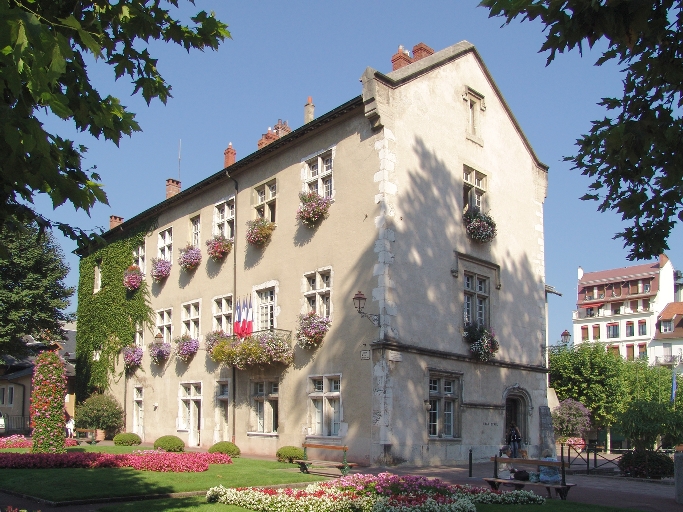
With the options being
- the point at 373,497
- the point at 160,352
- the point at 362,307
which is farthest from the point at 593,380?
the point at 373,497

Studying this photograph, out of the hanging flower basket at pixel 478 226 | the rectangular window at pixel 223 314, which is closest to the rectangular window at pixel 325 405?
the rectangular window at pixel 223 314

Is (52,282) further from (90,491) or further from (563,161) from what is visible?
Answer: (563,161)

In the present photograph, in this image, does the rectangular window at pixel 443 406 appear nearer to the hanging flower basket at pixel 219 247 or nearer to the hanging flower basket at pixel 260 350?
the hanging flower basket at pixel 260 350

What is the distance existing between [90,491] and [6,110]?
32.1 feet

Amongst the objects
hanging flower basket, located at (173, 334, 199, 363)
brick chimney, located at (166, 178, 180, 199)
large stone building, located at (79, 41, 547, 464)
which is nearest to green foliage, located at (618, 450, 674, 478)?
large stone building, located at (79, 41, 547, 464)

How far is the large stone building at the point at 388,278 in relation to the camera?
Result: 2086cm

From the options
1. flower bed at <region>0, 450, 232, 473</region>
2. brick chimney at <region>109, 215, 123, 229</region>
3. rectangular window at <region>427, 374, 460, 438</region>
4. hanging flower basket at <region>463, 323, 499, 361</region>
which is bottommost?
flower bed at <region>0, 450, 232, 473</region>

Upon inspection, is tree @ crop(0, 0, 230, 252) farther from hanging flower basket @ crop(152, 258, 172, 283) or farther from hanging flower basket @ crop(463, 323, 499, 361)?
hanging flower basket @ crop(152, 258, 172, 283)

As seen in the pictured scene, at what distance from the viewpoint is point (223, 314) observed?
92.2 ft

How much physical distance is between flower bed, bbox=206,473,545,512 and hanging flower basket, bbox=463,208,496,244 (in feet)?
38.6

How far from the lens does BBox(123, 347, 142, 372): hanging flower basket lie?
32750 millimetres

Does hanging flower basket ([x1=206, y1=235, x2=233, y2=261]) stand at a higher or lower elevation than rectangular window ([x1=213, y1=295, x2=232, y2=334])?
higher

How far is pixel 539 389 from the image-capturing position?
27.1 metres

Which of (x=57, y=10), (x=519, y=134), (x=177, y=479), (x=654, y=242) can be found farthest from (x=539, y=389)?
(x=57, y=10)
